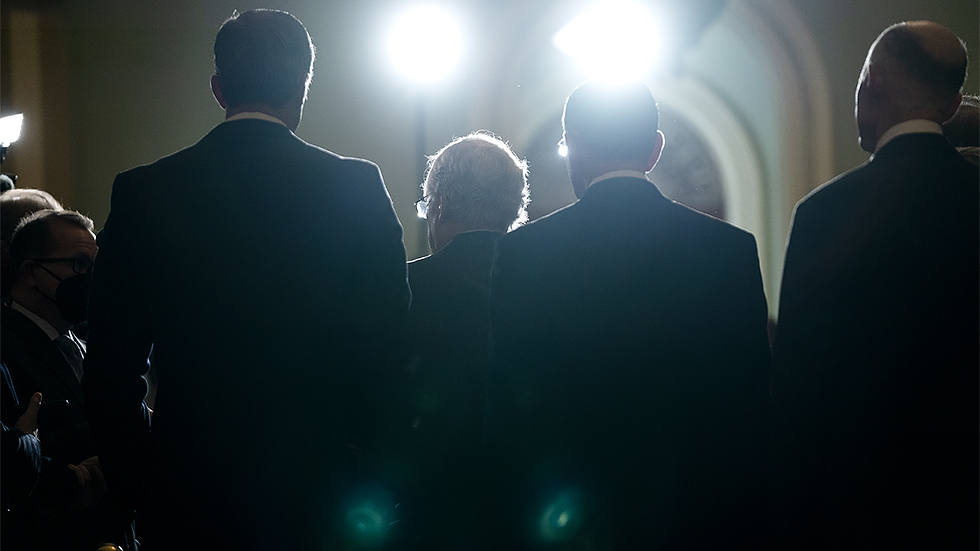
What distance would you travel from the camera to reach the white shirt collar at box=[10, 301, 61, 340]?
2.46 metres

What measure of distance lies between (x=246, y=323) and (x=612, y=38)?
6432mm

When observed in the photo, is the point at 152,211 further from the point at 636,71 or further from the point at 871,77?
the point at 636,71

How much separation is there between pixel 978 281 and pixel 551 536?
3.43 feet

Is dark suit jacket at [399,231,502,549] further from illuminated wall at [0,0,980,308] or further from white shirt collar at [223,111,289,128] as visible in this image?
illuminated wall at [0,0,980,308]

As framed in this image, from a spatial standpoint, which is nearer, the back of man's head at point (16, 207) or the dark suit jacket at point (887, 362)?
the dark suit jacket at point (887, 362)

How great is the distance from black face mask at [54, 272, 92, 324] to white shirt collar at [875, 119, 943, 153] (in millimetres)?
2334

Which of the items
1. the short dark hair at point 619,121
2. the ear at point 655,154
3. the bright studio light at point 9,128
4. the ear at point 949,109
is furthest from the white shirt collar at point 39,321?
the ear at point 949,109

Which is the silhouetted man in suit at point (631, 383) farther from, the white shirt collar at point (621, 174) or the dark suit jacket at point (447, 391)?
the dark suit jacket at point (447, 391)

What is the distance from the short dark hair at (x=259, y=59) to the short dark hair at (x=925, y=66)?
4.34 ft

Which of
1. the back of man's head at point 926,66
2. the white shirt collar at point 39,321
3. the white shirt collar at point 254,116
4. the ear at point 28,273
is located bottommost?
the white shirt collar at point 39,321

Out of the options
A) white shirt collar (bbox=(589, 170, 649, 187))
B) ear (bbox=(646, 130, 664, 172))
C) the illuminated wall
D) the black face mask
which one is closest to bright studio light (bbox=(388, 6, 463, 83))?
the illuminated wall

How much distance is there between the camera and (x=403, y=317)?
1.70 metres

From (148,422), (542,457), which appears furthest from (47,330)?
(542,457)

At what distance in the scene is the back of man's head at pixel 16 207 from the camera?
2836mm
